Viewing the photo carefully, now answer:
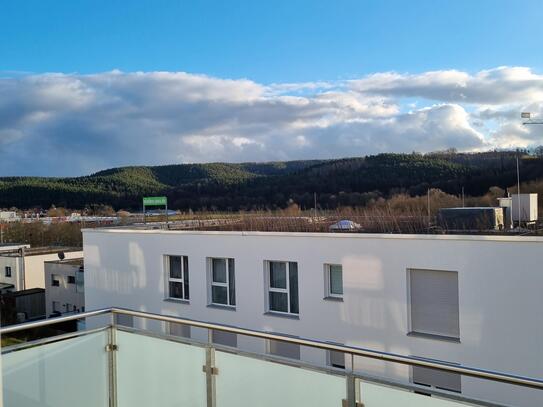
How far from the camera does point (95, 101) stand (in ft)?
13.0

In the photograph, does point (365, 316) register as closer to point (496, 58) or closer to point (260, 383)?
point (496, 58)

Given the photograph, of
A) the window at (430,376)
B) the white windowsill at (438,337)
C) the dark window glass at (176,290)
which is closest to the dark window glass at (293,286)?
the white windowsill at (438,337)

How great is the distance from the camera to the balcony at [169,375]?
104 inches

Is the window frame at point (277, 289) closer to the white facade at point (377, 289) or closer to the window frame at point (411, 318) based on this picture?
the white facade at point (377, 289)

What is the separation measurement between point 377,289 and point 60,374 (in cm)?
767

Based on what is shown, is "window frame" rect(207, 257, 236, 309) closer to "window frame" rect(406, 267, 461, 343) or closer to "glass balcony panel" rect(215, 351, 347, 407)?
"window frame" rect(406, 267, 461, 343)

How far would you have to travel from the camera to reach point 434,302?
392 inches

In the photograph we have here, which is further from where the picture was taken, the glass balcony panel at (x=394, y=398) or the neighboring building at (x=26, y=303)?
the neighboring building at (x=26, y=303)

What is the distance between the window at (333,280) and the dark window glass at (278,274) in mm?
1083

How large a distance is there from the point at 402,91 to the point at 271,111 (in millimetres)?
6106

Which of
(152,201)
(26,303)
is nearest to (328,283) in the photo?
(152,201)

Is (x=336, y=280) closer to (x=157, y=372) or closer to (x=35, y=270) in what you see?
(x=157, y=372)

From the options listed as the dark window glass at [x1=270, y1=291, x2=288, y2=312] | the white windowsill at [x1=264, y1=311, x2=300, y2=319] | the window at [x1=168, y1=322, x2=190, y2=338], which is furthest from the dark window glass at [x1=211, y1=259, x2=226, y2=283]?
the window at [x1=168, y1=322, x2=190, y2=338]

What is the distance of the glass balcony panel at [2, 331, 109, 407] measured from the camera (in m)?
3.33
